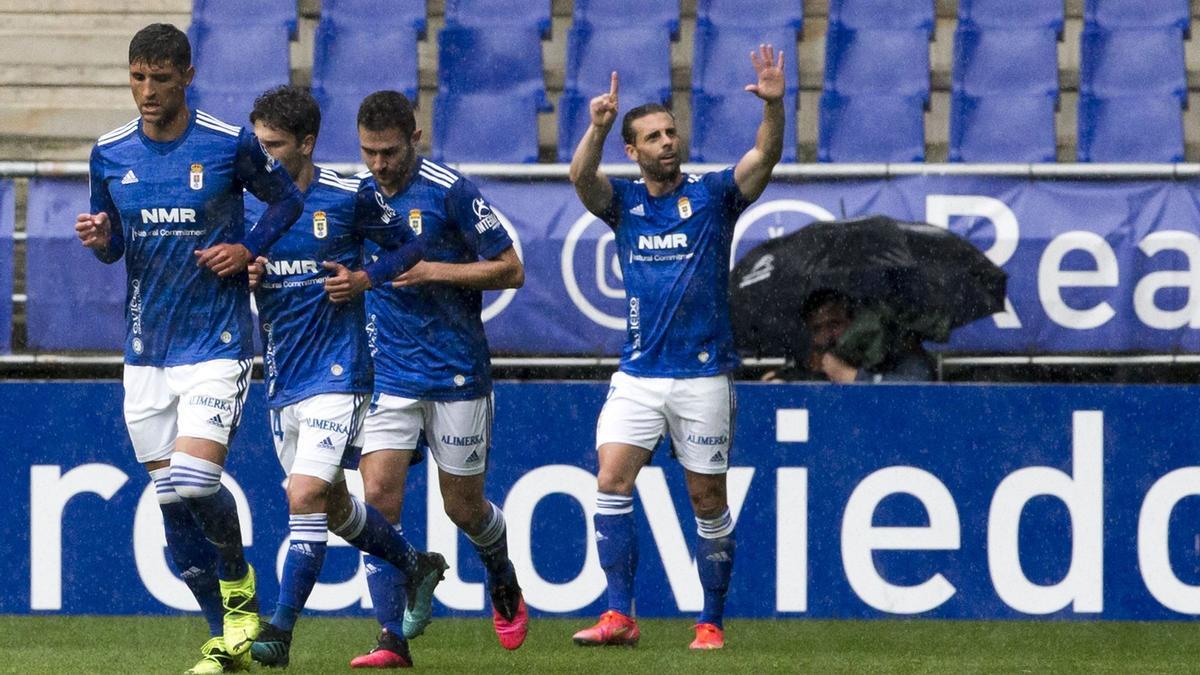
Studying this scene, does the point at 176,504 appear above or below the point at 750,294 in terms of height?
below

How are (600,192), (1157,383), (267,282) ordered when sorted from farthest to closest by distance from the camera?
(1157,383) → (600,192) → (267,282)

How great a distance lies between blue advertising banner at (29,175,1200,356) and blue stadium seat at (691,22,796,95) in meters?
2.40

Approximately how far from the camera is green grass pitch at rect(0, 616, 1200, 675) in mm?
5906

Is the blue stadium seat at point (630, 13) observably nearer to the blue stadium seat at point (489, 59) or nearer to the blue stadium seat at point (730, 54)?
the blue stadium seat at point (730, 54)

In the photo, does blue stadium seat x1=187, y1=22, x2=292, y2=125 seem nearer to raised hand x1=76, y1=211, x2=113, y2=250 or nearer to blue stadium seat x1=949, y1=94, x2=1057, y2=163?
blue stadium seat x1=949, y1=94, x2=1057, y2=163

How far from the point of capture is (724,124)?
417 inches

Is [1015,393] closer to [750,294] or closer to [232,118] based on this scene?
[750,294]

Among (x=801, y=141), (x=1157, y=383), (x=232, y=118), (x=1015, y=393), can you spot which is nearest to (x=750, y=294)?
(x=1015, y=393)

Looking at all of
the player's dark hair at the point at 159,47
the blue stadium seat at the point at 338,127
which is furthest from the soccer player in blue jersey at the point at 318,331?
the blue stadium seat at the point at 338,127

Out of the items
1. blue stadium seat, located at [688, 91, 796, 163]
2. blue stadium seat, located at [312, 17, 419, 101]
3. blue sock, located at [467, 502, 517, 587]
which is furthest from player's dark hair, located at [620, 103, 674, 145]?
blue stadium seat, located at [312, 17, 419, 101]

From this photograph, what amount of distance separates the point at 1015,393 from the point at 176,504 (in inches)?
148

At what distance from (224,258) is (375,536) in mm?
1056

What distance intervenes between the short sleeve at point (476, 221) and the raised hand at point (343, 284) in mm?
653

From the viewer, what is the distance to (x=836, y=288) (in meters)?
8.11
